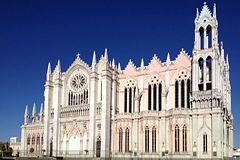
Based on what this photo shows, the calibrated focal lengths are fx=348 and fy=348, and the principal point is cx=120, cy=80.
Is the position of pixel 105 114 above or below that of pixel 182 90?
below

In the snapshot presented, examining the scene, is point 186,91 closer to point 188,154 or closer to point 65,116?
point 188,154

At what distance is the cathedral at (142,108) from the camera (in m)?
57.5

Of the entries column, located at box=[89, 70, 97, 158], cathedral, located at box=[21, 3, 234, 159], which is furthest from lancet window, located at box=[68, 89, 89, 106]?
column, located at box=[89, 70, 97, 158]

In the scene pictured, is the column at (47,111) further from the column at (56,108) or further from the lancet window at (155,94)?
the lancet window at (155,94)

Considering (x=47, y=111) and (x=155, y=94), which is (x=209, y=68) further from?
(x=47, y=111)

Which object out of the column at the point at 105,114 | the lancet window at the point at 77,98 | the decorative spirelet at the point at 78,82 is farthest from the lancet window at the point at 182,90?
the decorative spirelet at the point at 78,82

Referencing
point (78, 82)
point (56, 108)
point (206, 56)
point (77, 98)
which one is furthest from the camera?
point (56, 108)

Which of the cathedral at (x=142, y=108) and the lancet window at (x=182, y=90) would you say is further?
the lancet window at (x=182, y=90)

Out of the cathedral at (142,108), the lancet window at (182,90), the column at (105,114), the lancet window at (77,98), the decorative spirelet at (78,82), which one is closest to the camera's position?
the cathedral at (142,108)

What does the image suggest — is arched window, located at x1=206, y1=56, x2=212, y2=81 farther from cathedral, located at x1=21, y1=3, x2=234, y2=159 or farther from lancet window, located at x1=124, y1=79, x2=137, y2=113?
lancet window, located at x1=124, y1=79, x2=137, y2=113

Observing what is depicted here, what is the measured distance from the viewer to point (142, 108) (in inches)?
2660

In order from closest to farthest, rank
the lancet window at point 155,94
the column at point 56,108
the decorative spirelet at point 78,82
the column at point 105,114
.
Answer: the column at point 105,114 < the lancet window at point 155,94 < the column at point 56,108 < the decorative spirelet at point 78,82

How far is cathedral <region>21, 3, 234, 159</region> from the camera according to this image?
57500mm

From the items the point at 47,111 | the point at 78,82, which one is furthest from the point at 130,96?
the point at 47,111
